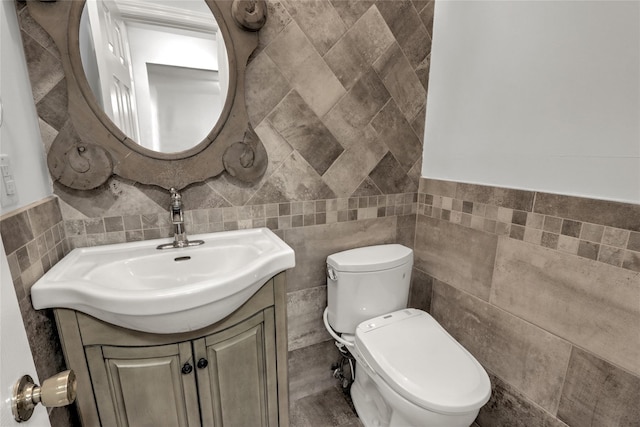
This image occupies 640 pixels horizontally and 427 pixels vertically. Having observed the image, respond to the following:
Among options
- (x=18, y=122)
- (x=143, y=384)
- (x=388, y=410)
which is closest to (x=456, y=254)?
(x=388, y=410)

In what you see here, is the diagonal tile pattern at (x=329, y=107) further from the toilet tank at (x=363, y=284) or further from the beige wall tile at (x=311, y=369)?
the beige wall tile at (x=311, y=369)

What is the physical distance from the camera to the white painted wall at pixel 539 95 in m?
0.91

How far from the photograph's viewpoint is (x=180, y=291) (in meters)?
0.76

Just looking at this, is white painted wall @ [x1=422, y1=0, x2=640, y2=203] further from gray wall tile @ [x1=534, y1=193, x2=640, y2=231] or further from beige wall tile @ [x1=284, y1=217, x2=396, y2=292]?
beige wall tile @ [x1=284, y1=217, x2=396, y2=292]

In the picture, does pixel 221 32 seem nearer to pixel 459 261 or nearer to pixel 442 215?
pixel 442 215

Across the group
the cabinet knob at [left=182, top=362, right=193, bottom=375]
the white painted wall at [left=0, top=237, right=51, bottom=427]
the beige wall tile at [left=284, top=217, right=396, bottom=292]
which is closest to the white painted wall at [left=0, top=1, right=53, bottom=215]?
the white painted wall at [left=0, top=237, right=51, bottom=427]

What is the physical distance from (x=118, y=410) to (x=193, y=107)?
103cm

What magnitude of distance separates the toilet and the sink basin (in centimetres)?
46

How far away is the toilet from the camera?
100cm

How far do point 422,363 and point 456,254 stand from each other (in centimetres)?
57

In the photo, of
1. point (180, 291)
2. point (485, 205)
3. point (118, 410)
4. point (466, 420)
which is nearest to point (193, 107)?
point (180, 291)

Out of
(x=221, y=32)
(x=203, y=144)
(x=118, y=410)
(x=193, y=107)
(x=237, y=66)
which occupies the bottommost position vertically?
(x=118, y=410)

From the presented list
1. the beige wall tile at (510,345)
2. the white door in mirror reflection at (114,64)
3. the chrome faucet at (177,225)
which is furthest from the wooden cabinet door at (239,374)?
the beige wall tile at (510,345)

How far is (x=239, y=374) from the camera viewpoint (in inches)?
39.7
